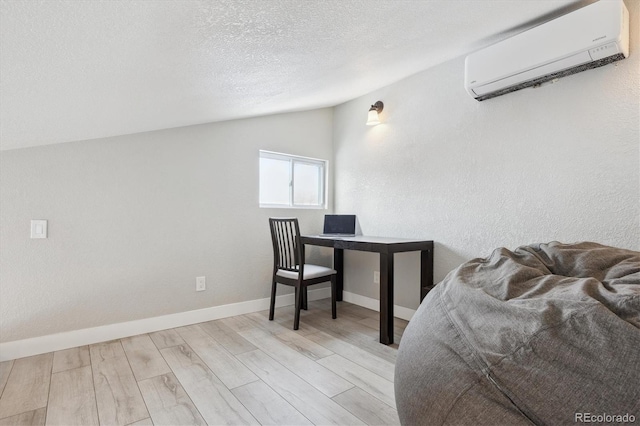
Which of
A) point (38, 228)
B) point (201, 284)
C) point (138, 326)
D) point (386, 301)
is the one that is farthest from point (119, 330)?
point (386, 301)

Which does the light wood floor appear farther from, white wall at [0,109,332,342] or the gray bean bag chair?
the gray bean bag chair

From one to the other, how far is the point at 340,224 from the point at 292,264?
2.53 ft

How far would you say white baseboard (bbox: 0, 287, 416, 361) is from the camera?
2.16 m

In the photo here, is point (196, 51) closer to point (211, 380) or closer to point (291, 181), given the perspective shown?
point (211, 380)

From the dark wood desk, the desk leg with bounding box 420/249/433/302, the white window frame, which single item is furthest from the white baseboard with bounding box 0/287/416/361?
the white window frame

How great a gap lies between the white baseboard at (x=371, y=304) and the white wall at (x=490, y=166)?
61mm

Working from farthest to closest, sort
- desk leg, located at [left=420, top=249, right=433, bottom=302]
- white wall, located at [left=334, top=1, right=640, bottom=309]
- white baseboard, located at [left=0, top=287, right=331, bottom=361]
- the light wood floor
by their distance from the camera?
desk leg, located at [left=420, top=249, right=433, bottom=302], white baseboard, located at [left=0, top=287, right=331, bottom=361], white wall, located at [left=334, top=1, right=640, bottom=309], the light wood floor

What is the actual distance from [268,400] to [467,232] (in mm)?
1785

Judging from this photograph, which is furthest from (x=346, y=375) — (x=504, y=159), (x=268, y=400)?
(x=504, y=159)

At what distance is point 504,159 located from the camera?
2260mm

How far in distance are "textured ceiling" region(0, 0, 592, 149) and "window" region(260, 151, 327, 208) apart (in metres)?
0.83

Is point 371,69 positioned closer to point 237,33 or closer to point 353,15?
point 353,15

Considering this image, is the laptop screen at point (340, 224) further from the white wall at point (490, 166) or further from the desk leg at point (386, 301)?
the desk leg at point (386, 301)

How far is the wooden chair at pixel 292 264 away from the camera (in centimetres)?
268
